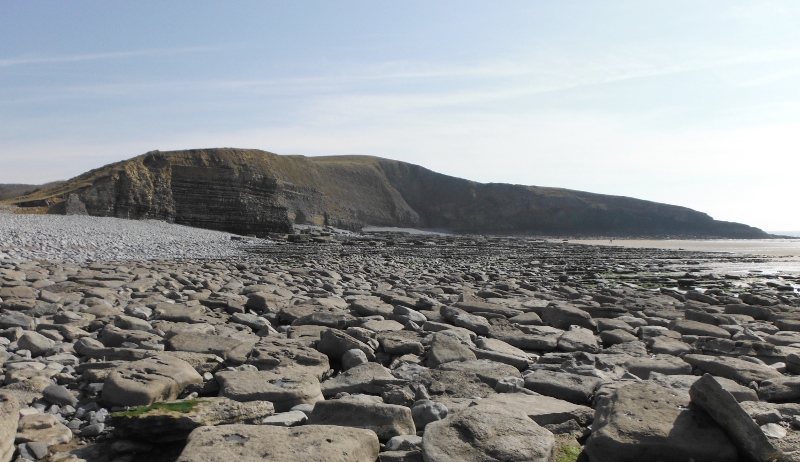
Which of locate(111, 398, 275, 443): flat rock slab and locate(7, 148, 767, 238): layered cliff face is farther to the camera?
locate(7, 148, 767, 238): layered cliff face

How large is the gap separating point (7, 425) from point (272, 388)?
5.10 feet

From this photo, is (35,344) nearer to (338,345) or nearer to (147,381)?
(147,381)

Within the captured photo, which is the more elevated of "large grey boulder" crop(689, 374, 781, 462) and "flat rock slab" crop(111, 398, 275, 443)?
"large grey boulder" crop(689, 374, 781, 462)

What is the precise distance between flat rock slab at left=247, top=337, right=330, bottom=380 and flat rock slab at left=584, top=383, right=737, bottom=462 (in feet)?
7.72

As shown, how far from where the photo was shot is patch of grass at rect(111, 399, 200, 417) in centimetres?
325

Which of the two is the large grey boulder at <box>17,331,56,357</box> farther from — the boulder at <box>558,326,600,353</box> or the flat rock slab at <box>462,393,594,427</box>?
the boulder at <box>558,326,600,353</box>

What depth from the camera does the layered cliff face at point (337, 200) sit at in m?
44.8

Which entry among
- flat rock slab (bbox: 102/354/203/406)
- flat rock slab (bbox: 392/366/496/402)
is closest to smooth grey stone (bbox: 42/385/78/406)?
flat rock slab (bbox: 102/354/203/406)

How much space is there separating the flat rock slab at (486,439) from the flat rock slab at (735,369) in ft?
9.54

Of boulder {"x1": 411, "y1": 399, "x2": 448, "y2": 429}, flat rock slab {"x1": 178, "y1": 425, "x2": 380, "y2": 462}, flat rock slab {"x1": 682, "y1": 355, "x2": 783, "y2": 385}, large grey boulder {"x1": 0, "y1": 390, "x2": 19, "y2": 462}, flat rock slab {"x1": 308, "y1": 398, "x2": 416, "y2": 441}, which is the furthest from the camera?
flat rock slab {"x1": 682, "y1": 355, "x2": 783, "y2": 385}

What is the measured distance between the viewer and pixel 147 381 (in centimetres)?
381

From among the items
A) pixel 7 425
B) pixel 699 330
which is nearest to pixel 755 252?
pixel 699 330

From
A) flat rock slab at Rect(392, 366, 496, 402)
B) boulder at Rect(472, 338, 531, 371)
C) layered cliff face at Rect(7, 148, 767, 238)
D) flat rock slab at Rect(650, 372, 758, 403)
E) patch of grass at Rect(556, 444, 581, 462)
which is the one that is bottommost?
patch of grass at Rect(556, 444, 581, 462)

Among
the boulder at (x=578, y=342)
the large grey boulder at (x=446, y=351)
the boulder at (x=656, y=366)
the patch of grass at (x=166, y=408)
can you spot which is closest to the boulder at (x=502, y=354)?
the large grey boulder at (x=446, y=351)
